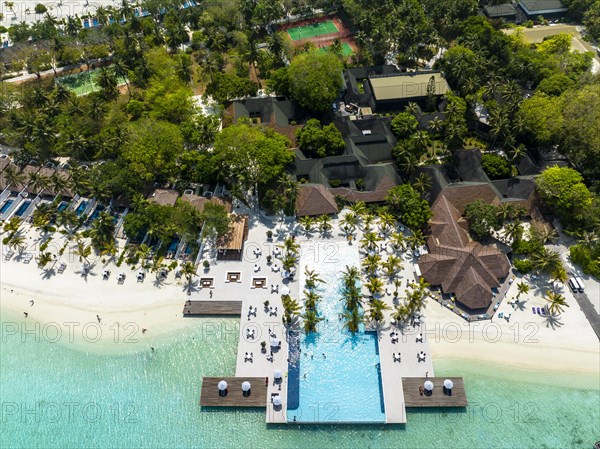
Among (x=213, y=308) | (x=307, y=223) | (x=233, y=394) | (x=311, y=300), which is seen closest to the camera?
(x=233, y=394)

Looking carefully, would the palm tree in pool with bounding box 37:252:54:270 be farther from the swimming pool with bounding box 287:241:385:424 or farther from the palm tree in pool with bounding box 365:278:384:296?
the palm tree in pool with bounding box 365:278:384:296

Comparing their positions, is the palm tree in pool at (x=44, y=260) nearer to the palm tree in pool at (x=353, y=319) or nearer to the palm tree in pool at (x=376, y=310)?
the palm tree in pool at (x=353, y=319)

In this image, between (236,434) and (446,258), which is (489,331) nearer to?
(446,258)

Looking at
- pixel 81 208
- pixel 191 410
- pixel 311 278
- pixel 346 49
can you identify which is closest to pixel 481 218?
pixel 311 278

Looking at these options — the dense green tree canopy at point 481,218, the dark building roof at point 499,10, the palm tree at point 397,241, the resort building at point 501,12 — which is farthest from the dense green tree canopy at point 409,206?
the dark building roof at point 499,10

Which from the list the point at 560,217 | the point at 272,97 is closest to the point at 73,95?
the point at 272,97

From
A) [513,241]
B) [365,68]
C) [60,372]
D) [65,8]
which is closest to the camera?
[60,372]

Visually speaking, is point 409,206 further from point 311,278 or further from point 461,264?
point 311,278

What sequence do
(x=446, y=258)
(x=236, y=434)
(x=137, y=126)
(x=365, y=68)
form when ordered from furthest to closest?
(x=365, y=68) → (x=137, y=126) → (x=446, y=258) → (x=236, y=434)
